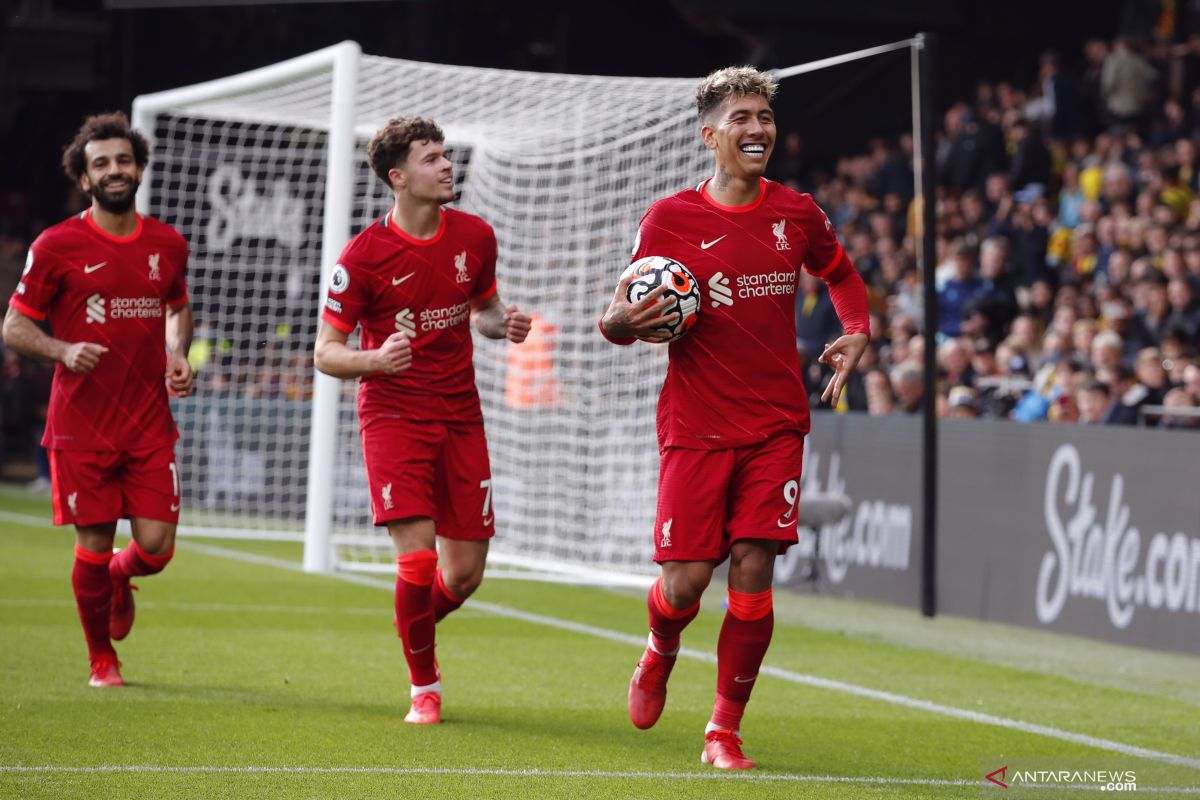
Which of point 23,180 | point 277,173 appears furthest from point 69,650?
point 23,180

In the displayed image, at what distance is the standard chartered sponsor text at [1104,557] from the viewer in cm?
981

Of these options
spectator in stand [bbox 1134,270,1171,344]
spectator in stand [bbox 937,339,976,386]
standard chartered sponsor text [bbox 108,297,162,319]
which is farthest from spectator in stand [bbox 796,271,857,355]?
standard chartered sponsor text [bbox 108,297,162,319]

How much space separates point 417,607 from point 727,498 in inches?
55.5

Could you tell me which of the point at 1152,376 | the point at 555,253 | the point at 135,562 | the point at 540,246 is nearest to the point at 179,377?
the point at 135,562

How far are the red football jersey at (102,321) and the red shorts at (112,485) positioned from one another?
0.05m

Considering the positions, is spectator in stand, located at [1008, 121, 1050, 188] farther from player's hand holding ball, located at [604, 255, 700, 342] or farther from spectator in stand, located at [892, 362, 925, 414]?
player's hand holding ball, located at [604, 255, 700, 342]

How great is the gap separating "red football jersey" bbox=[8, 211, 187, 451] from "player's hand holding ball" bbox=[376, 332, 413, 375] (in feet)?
4.84

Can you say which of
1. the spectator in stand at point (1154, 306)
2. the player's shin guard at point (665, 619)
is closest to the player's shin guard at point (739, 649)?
the player's shin guard at point (665, 619)

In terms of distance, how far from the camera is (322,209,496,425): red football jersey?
6.71 metres

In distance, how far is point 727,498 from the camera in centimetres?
592

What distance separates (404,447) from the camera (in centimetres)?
670

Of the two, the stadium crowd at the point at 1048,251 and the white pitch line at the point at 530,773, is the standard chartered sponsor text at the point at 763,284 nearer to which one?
the white pitch line at the point at 530,773

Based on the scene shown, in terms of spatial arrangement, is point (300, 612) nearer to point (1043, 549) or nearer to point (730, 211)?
point (1043, 549)

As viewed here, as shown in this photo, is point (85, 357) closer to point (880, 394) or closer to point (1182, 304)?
point (880, 394)
